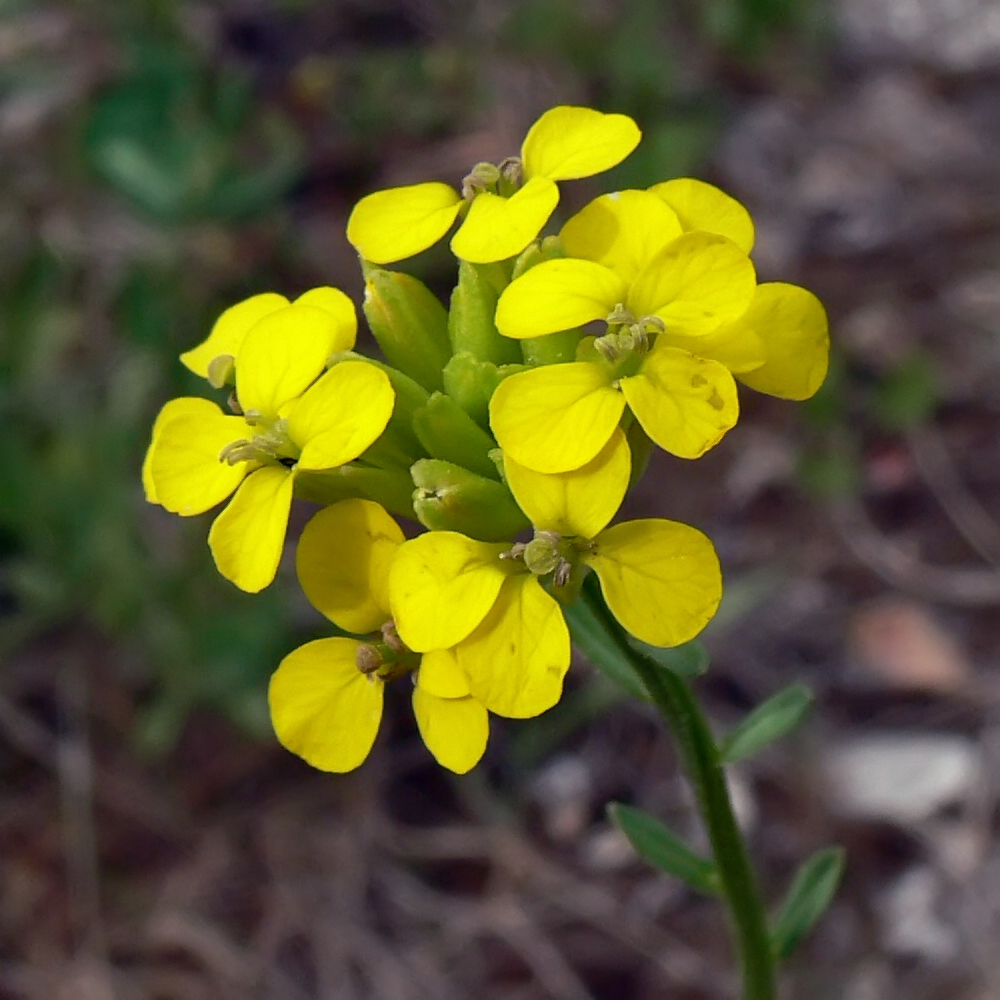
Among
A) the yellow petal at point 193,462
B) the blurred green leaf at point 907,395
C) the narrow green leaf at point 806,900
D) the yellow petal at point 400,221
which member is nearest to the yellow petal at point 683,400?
the yellow petal at point 400,221

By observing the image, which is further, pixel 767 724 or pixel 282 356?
pixel 767 724

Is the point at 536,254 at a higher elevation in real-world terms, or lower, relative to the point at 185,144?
higher

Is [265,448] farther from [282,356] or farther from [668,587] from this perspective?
[668,587]

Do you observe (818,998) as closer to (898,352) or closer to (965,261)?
(898,352)

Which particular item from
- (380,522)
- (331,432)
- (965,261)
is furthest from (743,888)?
(965,261)

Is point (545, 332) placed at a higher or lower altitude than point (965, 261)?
higher

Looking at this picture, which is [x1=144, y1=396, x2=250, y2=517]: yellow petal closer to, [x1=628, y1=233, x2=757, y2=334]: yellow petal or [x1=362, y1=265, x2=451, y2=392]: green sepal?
[x1=362, y1=265, x2=451, y2=392]: green sepal

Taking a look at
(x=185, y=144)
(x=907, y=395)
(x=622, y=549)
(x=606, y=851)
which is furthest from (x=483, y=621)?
(x=185, y=144)
